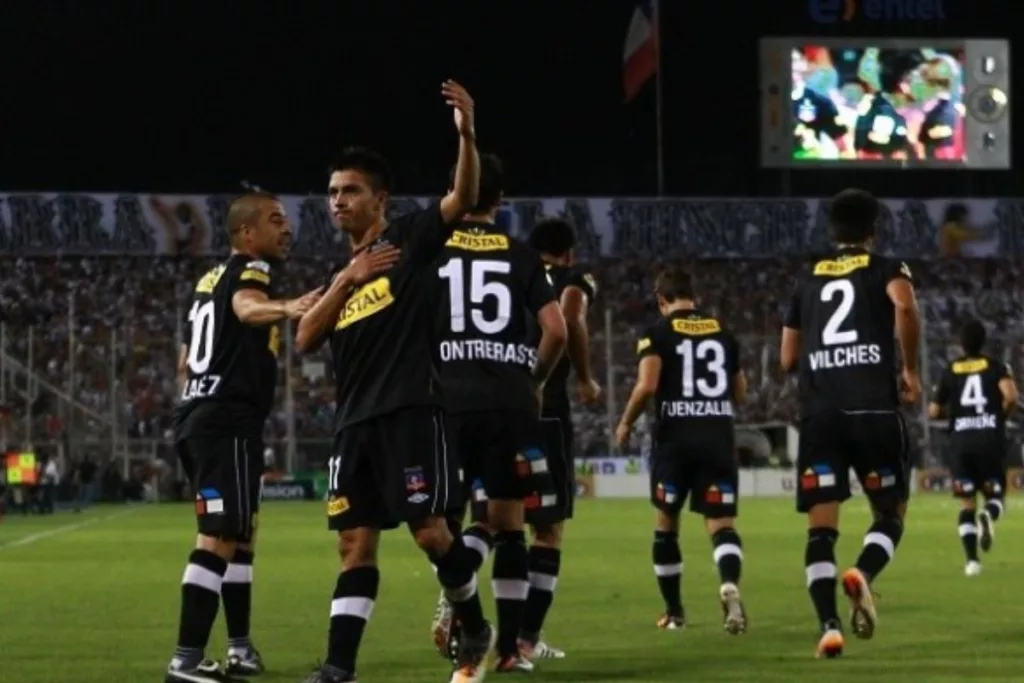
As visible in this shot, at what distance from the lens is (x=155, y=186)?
219 ft

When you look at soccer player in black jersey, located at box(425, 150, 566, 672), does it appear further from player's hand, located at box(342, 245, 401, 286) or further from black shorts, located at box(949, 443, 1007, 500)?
black shorts, located at box(949, 443, 1007, 500)

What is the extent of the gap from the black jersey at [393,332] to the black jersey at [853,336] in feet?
11.1

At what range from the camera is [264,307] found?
30.9 ft

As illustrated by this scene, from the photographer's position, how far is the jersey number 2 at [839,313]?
11594 millimetres

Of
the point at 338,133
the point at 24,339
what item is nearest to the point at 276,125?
the point at 338,133

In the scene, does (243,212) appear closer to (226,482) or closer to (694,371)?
(226,482)

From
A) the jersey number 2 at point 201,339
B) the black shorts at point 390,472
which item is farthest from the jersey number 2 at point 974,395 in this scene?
the black shorts at point 390,472

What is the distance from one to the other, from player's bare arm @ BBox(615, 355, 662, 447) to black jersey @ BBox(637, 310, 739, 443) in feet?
0.19

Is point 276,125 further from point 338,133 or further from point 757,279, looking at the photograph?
point 757,279

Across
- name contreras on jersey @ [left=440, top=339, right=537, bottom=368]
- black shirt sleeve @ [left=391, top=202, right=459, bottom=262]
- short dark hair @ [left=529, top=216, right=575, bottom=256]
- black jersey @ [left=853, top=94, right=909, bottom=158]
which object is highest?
black jersey @ [left=853, top=94, right=909, bottom=158]

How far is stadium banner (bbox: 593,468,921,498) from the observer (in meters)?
46.1

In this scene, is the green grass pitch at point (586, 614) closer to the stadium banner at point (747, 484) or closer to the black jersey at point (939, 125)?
the stadium banner at point (747, 484)

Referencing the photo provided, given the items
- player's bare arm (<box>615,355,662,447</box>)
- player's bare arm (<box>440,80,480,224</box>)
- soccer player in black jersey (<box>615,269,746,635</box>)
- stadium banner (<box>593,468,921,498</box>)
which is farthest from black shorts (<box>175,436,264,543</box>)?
stadium banner (<box>593,468,921,498</box>)

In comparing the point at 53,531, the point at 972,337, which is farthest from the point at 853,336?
the point at 53,531
